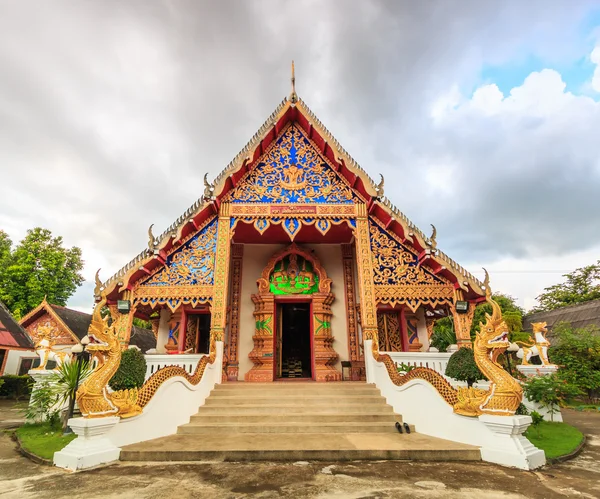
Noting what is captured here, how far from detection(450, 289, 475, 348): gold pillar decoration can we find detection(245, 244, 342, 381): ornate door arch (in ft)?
8.71

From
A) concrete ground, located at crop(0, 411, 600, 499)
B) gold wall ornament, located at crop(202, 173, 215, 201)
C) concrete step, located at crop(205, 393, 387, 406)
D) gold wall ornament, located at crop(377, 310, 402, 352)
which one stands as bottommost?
concrete ground, located at crop(0, 411, 600, 499)

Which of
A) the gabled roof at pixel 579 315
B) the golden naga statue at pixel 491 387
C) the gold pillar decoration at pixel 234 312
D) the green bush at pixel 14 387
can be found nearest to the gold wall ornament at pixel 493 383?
the golden naga statue at pixel 491 387

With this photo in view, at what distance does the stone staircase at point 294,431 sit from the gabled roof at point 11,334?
953 centimetres

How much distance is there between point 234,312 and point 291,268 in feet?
5.79

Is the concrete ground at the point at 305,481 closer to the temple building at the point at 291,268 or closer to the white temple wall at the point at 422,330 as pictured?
the temple building at the point at 291,268

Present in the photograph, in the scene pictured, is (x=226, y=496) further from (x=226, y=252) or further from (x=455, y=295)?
(x=455, y=295)

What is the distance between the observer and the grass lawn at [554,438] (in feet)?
12.5

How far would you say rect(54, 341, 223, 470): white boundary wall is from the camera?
10.7 ft

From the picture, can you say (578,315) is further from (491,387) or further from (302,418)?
(302,418)

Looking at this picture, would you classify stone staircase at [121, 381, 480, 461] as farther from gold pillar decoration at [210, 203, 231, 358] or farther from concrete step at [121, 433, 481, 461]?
gold pillar decoration at [210, 203, 231, 358]

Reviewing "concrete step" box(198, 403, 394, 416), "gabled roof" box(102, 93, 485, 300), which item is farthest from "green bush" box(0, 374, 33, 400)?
"concrete step" box(198, 403, 394, 416)

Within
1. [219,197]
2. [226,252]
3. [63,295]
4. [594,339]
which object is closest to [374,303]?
[226,252]

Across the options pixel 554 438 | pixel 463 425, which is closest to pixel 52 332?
pixel 463 425

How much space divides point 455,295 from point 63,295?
68.0ft
